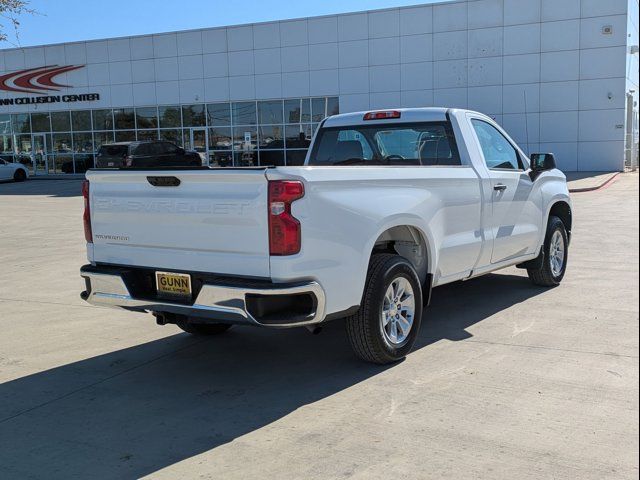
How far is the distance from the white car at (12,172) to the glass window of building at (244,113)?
11.8 meters

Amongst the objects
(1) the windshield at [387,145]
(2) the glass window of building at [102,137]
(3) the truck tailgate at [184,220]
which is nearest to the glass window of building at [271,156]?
(2) the glass window of building at [102,137]

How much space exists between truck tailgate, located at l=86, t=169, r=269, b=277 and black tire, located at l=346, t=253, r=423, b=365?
1004 millimetres

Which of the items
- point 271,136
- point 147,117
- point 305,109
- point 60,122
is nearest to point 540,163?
point 305,109

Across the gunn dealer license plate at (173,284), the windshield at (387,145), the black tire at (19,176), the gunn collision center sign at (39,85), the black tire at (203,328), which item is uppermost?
the gunn collision center sign at (39,85)

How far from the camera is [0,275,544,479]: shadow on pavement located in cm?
393

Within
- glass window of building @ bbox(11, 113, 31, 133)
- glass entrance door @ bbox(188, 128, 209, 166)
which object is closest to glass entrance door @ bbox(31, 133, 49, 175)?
glass window of building @ bbox(11, 113, 31, 133)

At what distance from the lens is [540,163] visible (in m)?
7.59

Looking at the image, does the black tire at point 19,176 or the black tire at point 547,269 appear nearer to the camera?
the black tire at point 547,269

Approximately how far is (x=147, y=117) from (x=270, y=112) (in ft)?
25.0

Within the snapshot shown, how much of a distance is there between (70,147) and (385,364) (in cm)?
3767

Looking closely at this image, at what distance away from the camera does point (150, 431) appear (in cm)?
423

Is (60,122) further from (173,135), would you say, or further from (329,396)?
(329,396)

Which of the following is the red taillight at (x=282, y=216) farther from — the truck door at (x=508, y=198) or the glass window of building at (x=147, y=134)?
the glass window of building at (x=147, y=134)

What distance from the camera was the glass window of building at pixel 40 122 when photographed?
39.7 metres
